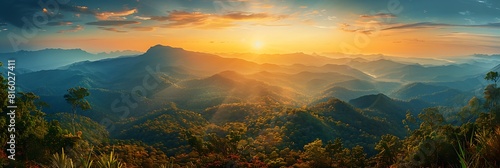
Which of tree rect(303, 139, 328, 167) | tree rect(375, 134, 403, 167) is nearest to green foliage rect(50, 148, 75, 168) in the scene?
tree rect(375, 134, 403, 167)

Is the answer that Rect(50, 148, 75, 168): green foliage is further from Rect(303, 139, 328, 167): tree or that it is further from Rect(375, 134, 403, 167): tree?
Rect(303, 139, 328, 167): tree

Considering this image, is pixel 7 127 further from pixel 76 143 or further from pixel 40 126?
pixel 40 126

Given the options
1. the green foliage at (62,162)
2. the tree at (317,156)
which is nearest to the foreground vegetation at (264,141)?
the green foliage at (62,162)

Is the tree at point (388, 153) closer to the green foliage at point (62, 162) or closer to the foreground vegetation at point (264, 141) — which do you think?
the foreground vegetation at point (264, 141)

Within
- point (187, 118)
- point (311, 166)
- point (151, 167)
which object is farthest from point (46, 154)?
point (187, 118)

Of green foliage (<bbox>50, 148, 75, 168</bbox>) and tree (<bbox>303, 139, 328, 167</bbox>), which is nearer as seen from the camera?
green foliage (<bbox>50, 148, 75, 168</bbox>)

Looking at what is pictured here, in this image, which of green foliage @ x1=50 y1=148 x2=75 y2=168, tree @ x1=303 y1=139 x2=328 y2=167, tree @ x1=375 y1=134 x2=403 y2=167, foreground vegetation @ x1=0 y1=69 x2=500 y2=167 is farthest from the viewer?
tree @ x1=303 y1=139 x2=328 y2=167

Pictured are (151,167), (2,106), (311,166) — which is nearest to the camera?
(2,106)

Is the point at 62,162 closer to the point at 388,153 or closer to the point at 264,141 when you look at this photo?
the point at 388,153
